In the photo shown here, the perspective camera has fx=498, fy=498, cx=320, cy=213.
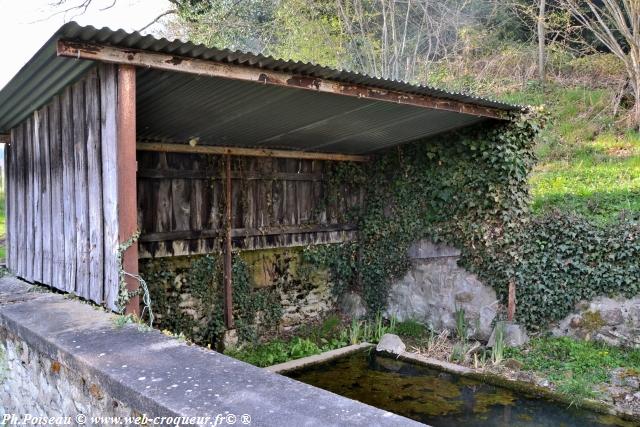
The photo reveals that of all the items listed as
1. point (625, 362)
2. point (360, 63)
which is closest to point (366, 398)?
point (625, 362)

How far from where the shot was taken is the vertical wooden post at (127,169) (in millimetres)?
3445

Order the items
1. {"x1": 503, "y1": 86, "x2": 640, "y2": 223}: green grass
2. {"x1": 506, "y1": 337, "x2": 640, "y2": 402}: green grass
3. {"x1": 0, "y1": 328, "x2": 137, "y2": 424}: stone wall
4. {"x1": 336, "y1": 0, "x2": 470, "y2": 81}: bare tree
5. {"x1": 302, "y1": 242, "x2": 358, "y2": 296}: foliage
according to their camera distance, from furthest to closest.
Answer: {"x1": 336, "y1": 0, "x2": 470, "y2": 81}: bare tree
{"x1": 302, "y1": 242, "x2": 358, "y2": 296}: foliage
{"x1": 503, "y1": 86, "x2": 640, "y2": 223}: green grass
{"x1": 506, "y1": 337, "x2": 640, "y2": 402}: green grass
{"x1": 0, "y1": 328, "x2": 137, "y2": 424}: stone wall

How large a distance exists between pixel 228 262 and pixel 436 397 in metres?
3.19

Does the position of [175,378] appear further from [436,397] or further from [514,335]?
[514,335]

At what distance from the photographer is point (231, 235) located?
688 centimetres

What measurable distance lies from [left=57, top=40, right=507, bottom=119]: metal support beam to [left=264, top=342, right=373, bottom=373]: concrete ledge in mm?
3660

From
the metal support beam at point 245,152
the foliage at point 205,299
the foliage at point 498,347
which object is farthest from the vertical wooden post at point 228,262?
the foliage at point 498,347

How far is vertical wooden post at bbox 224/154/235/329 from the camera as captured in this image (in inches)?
266

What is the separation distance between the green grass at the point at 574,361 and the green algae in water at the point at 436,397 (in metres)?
0.38

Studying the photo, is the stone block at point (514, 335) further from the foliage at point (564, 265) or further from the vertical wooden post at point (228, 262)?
the vertical wooden post at point (228, 262)

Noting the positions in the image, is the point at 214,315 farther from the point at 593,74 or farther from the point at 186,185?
the point at 593,74

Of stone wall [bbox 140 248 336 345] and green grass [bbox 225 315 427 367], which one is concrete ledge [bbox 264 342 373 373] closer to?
green grass [bbox 225 315 427 367]

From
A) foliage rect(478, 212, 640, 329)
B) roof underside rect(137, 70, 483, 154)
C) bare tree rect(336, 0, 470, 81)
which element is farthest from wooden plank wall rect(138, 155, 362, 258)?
bare tree rect(336, 0, 470, 81)

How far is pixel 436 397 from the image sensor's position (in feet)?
18.4
